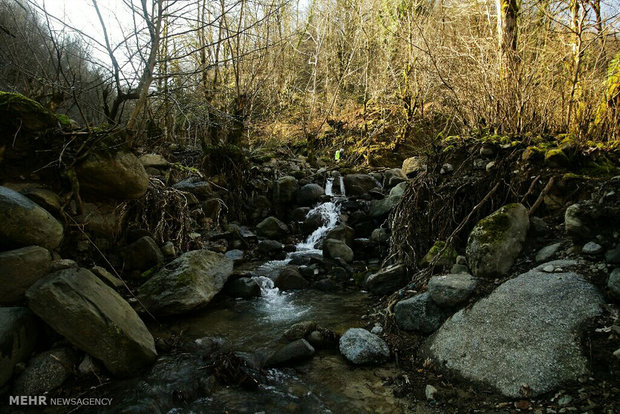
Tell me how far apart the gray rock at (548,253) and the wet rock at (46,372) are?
12.9ft

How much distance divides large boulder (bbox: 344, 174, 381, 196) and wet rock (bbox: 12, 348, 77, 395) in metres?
7.45

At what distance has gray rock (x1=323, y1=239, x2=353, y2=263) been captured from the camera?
615 cm

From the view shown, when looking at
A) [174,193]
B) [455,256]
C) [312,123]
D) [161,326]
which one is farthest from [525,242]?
[312,123]

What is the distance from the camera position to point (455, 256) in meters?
3.62

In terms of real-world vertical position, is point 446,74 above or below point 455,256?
above

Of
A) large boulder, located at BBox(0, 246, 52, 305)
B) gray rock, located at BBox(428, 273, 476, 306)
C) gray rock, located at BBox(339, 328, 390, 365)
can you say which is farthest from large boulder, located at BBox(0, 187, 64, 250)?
gray rock, located at BBox(428, 273, 476, 306)

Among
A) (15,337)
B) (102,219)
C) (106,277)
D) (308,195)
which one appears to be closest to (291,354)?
(15,337)

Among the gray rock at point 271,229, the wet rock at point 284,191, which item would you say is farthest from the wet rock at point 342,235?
the wet rock at point 284,191

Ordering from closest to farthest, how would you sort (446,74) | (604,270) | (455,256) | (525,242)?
(604,270) → (525,242) → (455,256) → (446,74)

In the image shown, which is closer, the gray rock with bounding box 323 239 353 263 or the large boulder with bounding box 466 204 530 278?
the large boulder with bounding box 466 204 530 278

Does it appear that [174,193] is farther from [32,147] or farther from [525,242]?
[525,242]

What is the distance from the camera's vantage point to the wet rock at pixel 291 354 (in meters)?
3.04

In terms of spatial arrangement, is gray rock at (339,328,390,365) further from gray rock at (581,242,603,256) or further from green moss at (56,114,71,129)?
green moss at (56,114,71,129)

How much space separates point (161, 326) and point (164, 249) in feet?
4.97
